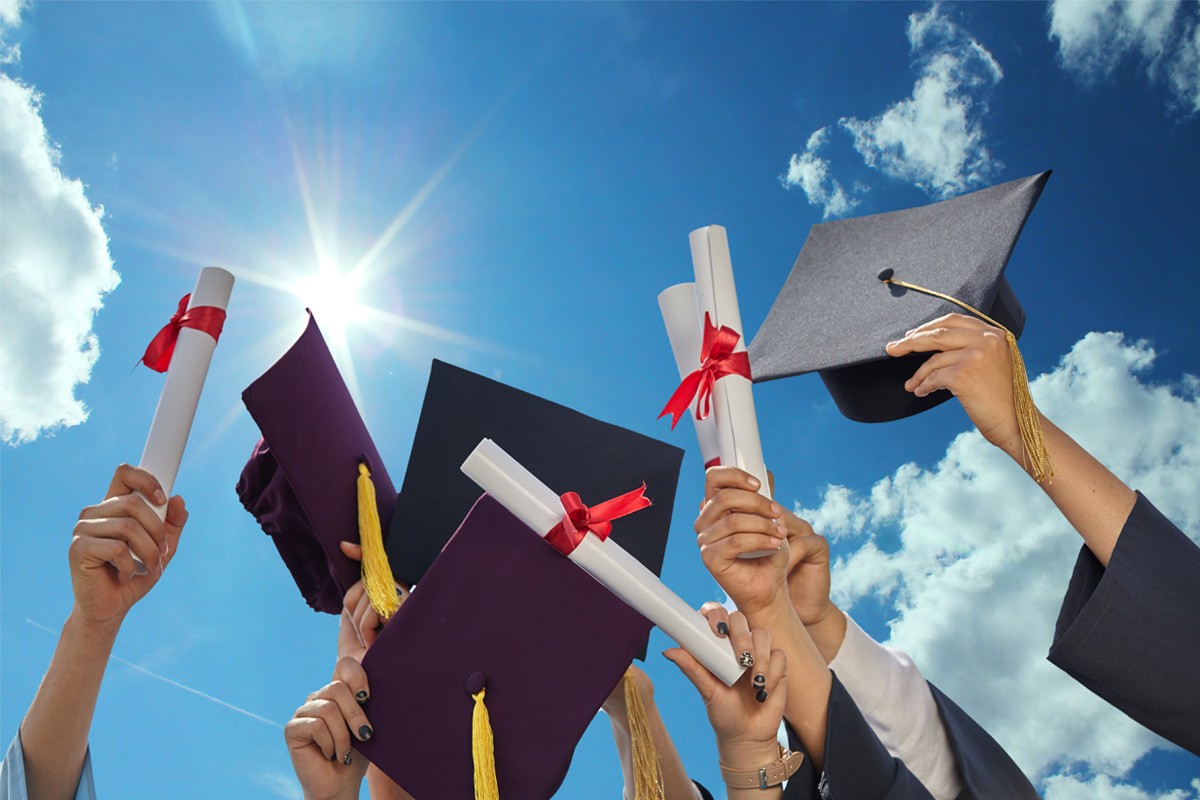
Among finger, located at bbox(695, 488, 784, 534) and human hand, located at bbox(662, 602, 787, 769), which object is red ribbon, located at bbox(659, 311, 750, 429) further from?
human hand, located at bbox(662, 602, 787, 769)

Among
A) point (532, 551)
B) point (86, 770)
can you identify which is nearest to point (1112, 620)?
point (532, 551)

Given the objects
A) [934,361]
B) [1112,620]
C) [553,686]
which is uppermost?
[934,361]

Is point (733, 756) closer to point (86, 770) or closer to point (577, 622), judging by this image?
point (577, 622)

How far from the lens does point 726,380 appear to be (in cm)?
191

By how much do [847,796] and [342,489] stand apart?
127cm

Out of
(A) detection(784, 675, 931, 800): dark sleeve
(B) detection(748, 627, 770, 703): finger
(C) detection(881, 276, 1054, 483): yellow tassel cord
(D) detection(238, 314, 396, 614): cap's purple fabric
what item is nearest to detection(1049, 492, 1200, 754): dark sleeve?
(C) detection(881, 276, 1054, 483): yellow tassel cord

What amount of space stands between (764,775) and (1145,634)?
906mm

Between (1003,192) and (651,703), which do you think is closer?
(651,703)

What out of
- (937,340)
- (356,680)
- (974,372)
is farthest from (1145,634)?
(356,680)

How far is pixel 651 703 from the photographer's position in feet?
8.16

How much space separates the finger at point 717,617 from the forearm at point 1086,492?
2.59 feet

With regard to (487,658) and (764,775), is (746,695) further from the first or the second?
(487,658)

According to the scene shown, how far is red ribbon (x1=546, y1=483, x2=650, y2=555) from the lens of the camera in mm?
1695

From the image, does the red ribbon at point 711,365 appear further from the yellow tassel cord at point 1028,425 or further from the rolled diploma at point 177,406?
the rolled diploma at point 177,406
